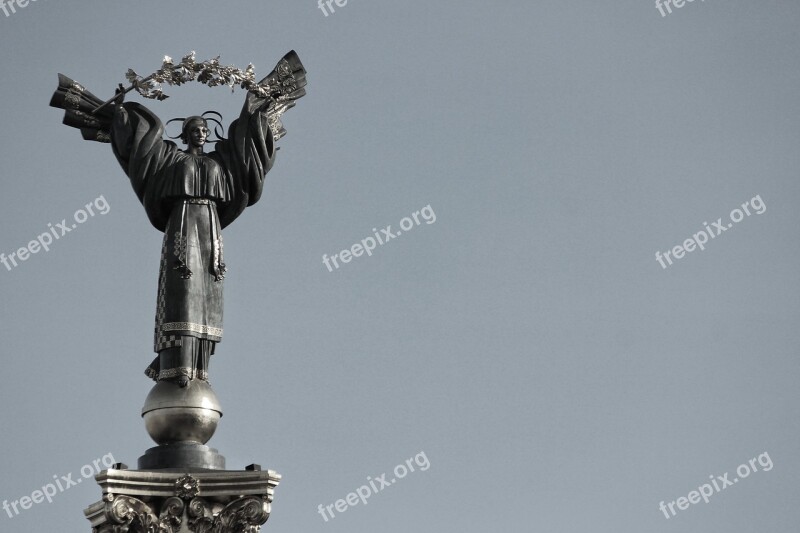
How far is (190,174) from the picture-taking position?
17203 mm

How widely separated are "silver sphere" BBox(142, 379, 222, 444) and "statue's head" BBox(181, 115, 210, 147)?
312 cm

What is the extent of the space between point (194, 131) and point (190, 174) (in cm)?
77

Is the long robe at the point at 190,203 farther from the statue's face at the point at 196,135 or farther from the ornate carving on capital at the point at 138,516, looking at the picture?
the ornate carving on capital at the point at 138,516

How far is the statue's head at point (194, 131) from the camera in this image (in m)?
17.7

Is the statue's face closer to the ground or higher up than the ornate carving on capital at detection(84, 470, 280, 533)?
higher up

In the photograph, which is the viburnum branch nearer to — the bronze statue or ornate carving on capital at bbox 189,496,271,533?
the bronze statue

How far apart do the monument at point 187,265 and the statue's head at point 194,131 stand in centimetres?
1

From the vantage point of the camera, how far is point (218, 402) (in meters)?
16.5

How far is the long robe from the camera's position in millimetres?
16609

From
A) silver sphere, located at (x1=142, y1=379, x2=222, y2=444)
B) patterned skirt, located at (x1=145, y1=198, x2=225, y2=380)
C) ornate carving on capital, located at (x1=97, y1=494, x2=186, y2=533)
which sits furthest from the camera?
patterned skirt, located at (x1=145, y1=198, x2=225, y2=380)

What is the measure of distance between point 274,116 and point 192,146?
3.63ft

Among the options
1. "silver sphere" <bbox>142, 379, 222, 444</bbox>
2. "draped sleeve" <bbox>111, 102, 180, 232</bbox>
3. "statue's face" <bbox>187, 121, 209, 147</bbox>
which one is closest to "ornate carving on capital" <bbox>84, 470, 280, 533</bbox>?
"silver sphere" <bbox>142, 379, 222, 444</bbox>

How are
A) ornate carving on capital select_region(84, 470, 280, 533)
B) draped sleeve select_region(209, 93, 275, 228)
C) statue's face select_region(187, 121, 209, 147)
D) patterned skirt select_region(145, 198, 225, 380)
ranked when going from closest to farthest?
ornate carving on capital select_region(84, 470, 280, 533) < patterned skirt select_region(145, 198, 225, 380) < draped sleeve select_region(209, 93, 275, 228) < statue's face select_region(187, 121, 209, 147)

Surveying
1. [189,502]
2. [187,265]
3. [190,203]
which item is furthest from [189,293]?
[189,502]
